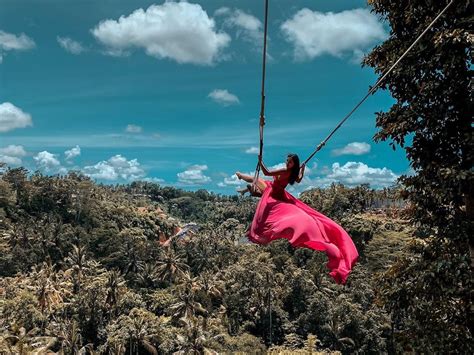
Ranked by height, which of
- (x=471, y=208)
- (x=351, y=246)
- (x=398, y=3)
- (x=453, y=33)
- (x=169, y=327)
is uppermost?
(x=398, y=3)

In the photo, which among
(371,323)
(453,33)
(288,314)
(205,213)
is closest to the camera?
(453,33)

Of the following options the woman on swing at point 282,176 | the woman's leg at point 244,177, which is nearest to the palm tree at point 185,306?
the woman's leg at point 244,177

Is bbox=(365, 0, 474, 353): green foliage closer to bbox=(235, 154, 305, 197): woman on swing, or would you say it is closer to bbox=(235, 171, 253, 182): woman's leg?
bbox=(235, 154, 305, 197): woman on swing

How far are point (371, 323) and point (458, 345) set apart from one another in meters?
37.5

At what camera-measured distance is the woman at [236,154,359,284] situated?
5551mm

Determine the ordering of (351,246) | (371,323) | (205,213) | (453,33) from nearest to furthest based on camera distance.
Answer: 1. (453,33)
2. (351,246)
3. (371,323)
4. (205,213)

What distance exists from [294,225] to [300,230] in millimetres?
115

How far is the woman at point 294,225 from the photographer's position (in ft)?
18.2

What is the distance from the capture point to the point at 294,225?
569 centimetres

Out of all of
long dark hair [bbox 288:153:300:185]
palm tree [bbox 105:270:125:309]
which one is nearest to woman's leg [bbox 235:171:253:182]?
long dark hair [bbox 288:153:300:185]

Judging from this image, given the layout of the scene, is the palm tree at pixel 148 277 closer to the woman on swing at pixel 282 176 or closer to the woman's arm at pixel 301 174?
the woman on swing at pixel 282 176

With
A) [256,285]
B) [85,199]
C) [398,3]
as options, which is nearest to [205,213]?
[85,199]

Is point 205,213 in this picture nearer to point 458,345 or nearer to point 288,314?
point 288,314

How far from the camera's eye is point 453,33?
5.41 m
